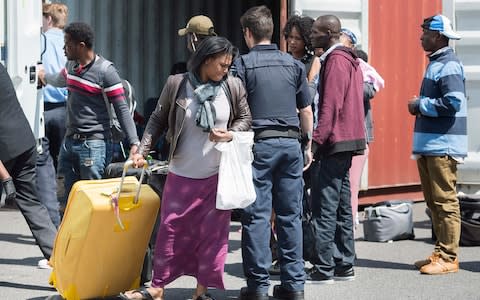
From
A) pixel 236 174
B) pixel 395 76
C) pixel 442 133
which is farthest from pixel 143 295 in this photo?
pixel 395 76

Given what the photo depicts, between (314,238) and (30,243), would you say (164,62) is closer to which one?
(30,243)

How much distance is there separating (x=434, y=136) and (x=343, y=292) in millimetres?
1452

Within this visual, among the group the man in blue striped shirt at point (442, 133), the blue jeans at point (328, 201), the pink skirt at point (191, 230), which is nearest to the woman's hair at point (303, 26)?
the man in blue striped shirt at point (442, 133)

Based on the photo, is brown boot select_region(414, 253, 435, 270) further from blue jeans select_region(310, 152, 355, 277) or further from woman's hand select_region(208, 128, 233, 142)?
woman's hand select_region(208, 128, 233, 142)

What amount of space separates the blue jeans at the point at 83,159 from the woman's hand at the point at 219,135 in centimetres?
181

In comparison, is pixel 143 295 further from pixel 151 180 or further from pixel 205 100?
pixel 205 100

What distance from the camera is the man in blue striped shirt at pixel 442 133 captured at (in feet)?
27.4

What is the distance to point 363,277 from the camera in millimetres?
8445

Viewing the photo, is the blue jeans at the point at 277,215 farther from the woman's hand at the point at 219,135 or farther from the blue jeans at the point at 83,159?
the blue jeans at the point at 83,159

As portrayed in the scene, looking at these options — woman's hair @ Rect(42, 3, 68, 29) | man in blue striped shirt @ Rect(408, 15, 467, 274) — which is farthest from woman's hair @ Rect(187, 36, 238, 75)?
woman's hair @ Rect(42, 3, 68, 29)

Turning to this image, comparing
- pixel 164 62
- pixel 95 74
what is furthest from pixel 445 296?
pixel 164 62

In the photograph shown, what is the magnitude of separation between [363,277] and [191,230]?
188 centimetres

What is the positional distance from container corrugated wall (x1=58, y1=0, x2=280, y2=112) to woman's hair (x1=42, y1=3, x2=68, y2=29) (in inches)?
72.8

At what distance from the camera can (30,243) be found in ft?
32.5
